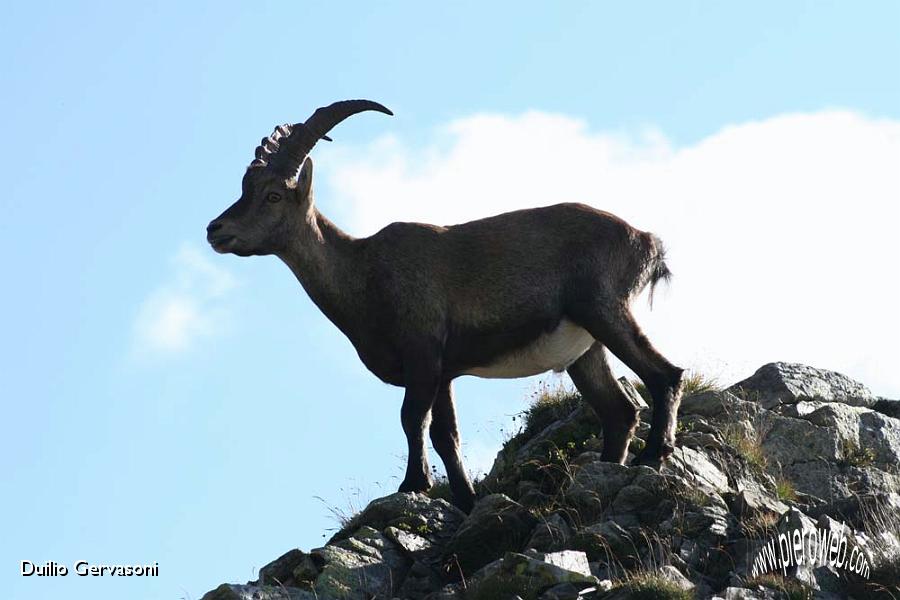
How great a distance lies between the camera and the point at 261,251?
1686cm

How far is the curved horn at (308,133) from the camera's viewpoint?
17.2m

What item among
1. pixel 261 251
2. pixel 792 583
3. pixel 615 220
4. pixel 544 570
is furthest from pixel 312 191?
pixel 792 583

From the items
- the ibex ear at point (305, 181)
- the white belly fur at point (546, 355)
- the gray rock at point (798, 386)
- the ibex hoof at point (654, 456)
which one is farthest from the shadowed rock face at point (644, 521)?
the ibex ear at point (305, 181)

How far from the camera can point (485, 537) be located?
15156 millimetres

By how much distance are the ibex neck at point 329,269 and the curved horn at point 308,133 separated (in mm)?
589

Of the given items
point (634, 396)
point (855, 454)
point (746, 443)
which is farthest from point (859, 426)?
point (634, 396)

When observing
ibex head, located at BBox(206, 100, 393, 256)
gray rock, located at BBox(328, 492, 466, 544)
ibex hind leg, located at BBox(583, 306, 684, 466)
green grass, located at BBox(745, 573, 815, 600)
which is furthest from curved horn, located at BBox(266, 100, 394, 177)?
green grass, located at BBox(745, 573, 815, 600)

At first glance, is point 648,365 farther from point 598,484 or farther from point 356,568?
point 356,568

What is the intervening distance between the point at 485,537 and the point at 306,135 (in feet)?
16.5

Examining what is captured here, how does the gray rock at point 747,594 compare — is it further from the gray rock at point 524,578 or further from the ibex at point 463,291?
the ibex at point 463,291

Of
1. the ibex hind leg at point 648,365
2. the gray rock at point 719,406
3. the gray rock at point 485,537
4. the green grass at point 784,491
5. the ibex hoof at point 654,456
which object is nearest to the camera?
the gray rock at point 485,537

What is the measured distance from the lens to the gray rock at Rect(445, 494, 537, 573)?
49.4ft

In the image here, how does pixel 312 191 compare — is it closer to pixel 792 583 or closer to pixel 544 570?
pixel 544 570

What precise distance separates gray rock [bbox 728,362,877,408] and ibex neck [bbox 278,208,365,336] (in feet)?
17.2
